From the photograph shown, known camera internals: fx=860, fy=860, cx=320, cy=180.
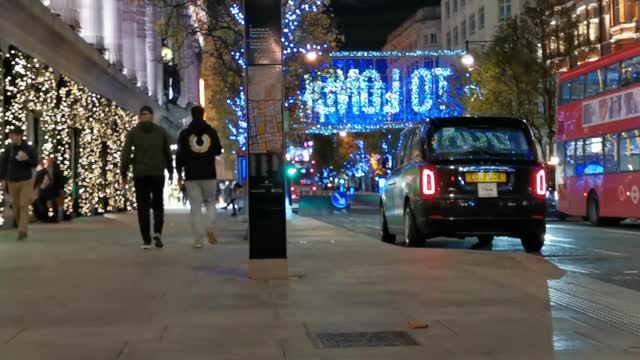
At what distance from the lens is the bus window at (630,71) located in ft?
68.8

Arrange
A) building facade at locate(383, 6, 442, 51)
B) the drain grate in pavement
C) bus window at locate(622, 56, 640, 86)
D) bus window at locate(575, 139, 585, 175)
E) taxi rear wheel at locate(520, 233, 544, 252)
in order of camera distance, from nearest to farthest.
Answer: the drain grate in pavement < taxi rear wheel at locate(520, 233, 544, 252) < bus window at locate(622, 56, 640, 86) < bus window at locate(575, 139, 585, 175) < building facade at locate(383, 6, 442, 51)

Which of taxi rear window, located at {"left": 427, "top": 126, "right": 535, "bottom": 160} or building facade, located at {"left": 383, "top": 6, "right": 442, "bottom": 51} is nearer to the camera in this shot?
taxi rear window, located at {"left": 427, "top": 126, "right": 535, "bottom": 160}

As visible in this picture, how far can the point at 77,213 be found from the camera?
24.0m

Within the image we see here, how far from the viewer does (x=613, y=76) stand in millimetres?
22297

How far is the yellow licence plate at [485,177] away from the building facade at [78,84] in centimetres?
965

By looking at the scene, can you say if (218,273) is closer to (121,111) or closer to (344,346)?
(344,346)

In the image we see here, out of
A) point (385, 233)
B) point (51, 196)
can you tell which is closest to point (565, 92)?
point (385, 233)

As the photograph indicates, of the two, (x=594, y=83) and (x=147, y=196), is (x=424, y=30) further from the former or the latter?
(x=147, y=196)

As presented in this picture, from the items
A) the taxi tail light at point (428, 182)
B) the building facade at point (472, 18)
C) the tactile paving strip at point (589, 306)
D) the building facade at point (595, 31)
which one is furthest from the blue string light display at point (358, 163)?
the tactile paving strip at point (589, 306)

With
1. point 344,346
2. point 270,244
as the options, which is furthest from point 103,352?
point 270,244

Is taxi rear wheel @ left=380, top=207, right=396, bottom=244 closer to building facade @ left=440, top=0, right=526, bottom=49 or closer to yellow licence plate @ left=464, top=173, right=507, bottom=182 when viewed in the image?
yellow licence plate @ left=464, top=173, right=507, bottom=182

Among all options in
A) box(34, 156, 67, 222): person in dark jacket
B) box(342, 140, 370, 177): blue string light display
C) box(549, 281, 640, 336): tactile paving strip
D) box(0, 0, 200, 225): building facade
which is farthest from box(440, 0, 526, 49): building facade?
box(549, 281, 640, 336): tactile paving strip

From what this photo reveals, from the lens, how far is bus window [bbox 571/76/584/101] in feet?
79.6

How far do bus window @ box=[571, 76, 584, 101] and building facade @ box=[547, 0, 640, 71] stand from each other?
1976 cm
